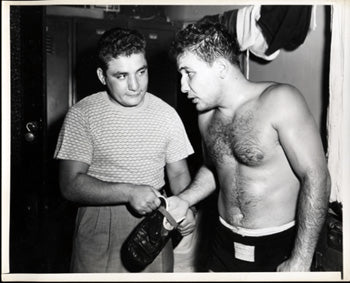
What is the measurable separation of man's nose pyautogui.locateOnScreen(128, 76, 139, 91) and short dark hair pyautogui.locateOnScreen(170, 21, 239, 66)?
113mm

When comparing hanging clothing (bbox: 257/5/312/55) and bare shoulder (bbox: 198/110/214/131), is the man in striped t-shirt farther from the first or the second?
hanging clothing (bbox: 257/5/312/55)

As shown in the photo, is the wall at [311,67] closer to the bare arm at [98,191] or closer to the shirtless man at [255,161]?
the shirtless man at [255,161]

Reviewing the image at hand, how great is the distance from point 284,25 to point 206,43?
1.05 ft

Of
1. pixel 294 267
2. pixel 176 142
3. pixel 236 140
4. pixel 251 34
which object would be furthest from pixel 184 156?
pixel 251 34

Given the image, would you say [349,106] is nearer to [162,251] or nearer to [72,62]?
[162,251]

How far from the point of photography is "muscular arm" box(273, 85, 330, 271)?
0.73m

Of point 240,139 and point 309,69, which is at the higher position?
point 309,69

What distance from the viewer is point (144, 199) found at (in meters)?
0.86

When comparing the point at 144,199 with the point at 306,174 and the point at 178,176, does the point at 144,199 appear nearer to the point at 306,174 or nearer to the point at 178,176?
the point at 178,176

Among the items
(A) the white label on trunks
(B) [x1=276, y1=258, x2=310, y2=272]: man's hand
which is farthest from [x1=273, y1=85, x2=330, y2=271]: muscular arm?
(A) the white label on trunks

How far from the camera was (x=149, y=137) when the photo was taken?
93 centimetres

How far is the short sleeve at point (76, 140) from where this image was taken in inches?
35.0

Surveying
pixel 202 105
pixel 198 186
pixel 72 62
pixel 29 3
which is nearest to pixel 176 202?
pixel 198 186

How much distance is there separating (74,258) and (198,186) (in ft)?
1.15
